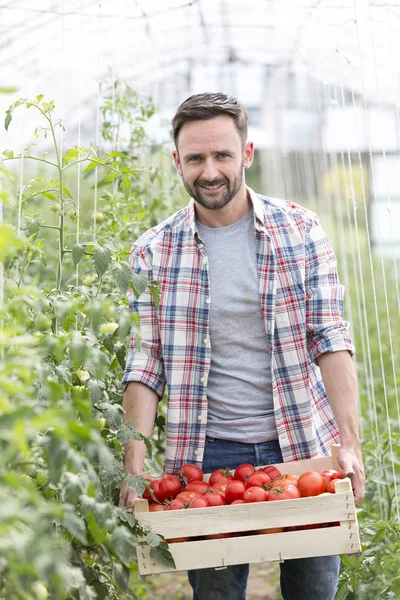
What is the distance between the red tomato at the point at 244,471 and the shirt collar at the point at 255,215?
2.45ft

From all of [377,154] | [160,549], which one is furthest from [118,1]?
[377,154]

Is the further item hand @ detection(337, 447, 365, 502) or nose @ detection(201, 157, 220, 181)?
nose @ detection(201, 157, 220, 181)

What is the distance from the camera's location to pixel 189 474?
242cm

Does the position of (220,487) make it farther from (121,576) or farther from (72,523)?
(72,523)

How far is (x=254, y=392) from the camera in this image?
2592mm

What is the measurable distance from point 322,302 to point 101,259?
751 mm

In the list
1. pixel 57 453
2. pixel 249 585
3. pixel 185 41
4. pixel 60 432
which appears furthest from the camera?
pixel 185 41

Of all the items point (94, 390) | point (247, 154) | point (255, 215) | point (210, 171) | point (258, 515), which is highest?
point (247, 154)

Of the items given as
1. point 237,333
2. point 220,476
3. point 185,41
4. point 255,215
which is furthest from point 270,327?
point 185,41

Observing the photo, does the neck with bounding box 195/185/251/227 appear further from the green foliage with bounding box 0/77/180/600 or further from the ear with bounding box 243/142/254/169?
the green foliage with bounding box 0/77/180/600

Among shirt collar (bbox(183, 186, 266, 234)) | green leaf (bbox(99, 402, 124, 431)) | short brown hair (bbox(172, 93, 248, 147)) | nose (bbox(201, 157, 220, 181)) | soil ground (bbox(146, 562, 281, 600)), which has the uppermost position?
short brown hair (bbox(172, 93, 248, 147))

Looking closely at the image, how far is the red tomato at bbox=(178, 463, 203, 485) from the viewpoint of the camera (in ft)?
7.93

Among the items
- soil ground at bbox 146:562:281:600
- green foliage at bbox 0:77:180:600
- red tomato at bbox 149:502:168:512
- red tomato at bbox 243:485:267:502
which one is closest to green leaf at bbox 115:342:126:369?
green foliage at bbox 0:77:180:600

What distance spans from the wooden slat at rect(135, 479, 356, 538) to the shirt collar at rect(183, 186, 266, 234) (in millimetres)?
937
